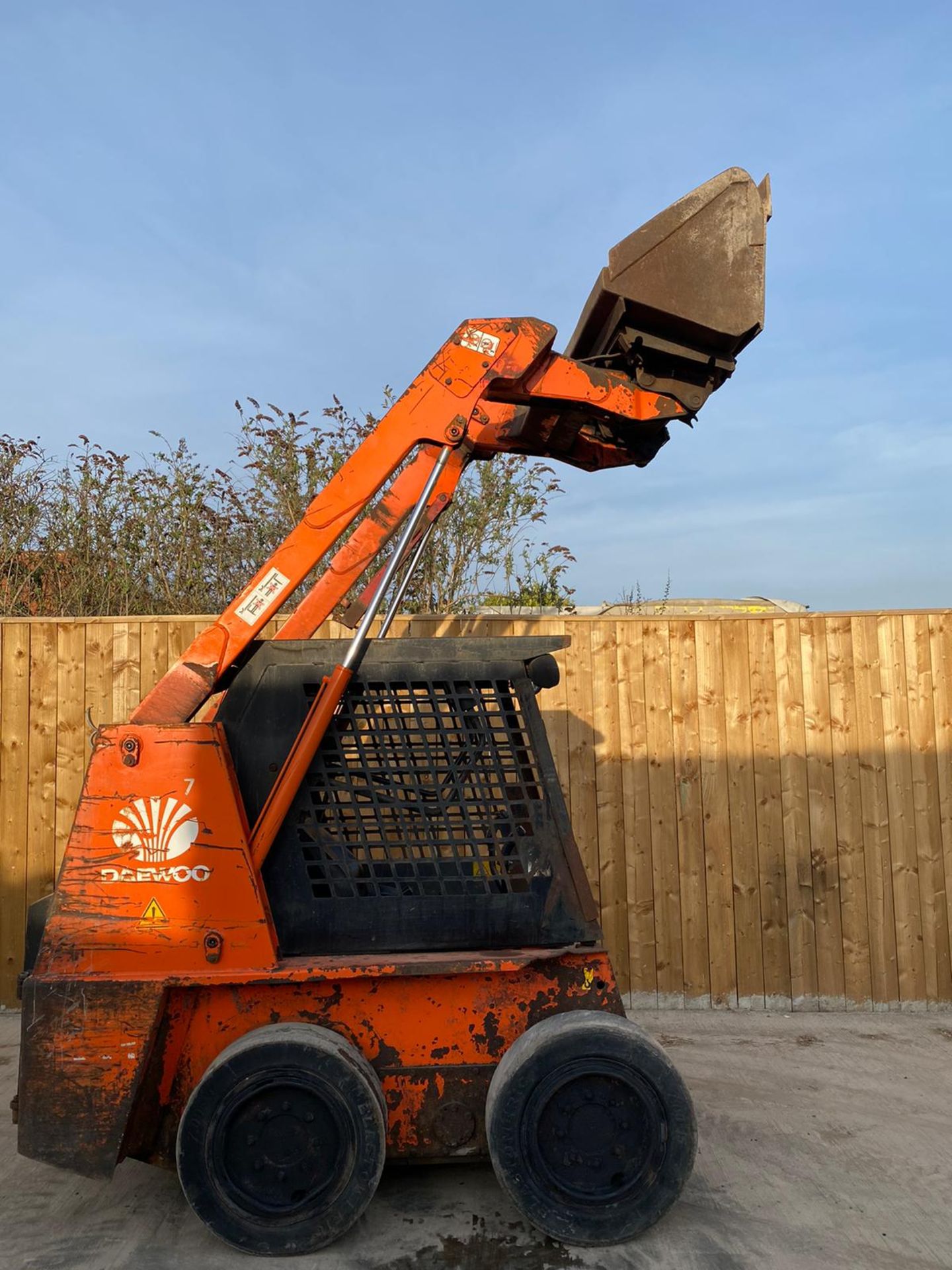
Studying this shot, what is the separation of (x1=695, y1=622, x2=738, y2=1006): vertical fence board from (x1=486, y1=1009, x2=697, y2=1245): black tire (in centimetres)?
309

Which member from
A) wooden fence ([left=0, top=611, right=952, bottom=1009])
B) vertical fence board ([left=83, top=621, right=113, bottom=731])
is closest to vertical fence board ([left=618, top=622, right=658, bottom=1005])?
wooden fence ([left=0, top=611, right=952, bottom=1009])

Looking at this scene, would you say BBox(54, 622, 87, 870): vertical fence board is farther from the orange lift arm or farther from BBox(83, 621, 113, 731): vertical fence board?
the orange lift arm

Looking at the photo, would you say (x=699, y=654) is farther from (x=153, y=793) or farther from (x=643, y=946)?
(x=153, y=793)

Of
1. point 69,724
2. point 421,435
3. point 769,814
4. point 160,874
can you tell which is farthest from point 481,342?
point 69,724

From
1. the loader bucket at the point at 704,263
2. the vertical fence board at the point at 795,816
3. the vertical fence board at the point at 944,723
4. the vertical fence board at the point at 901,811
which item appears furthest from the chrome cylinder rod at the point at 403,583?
the vertical fence board at the point at 944,723

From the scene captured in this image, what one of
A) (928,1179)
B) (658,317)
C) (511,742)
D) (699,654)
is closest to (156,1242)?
(511,742)

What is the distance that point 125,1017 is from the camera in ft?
10.8

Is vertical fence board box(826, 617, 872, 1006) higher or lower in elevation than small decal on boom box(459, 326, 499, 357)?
lower

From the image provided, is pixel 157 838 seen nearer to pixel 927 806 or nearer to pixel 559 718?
pixel 559 718

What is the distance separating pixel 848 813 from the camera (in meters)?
6.34

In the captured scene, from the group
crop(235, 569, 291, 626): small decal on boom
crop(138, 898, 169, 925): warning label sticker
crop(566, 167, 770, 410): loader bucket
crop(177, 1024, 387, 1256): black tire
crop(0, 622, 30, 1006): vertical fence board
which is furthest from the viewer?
crop(0, 622, 30, 1006): vertical fence board

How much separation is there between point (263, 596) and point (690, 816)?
3.54m

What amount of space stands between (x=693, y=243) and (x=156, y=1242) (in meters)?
3.98

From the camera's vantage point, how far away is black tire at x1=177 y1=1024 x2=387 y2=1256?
10.5 ft
